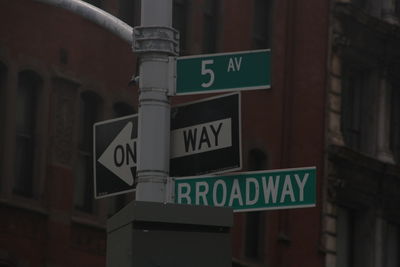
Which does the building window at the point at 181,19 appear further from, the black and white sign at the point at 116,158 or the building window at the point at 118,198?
the black and white sign at the point at 116,158

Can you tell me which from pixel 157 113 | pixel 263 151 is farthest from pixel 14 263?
pixel 157 113

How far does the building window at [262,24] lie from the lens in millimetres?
32531

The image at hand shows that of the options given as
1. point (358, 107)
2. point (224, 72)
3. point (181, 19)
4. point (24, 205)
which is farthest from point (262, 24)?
point (224, 72)

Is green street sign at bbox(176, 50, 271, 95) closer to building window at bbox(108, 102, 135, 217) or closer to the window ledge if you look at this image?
the window ledge

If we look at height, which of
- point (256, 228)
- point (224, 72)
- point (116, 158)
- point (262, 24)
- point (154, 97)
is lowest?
point (116, 158)

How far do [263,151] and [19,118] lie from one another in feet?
25.1

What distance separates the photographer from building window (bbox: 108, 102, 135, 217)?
27891 millimetres

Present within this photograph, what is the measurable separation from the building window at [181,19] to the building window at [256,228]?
3.30 m

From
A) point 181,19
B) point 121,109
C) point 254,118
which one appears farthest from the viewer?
point 254,118

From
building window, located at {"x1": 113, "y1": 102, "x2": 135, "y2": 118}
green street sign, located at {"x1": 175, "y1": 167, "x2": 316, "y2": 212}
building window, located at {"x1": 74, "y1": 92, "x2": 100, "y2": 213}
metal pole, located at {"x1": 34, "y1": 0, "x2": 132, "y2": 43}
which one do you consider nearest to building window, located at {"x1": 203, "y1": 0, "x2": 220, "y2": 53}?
building window, located at {"x1": 113, "y1": 102, "x2": 135, "y2": 118}

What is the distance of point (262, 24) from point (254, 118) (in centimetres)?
246

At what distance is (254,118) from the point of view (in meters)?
31.8

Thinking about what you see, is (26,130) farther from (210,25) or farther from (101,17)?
(101,17)

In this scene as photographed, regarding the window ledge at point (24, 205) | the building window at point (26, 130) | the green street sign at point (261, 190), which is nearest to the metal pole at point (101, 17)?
the green street sign at point (261, 190)
